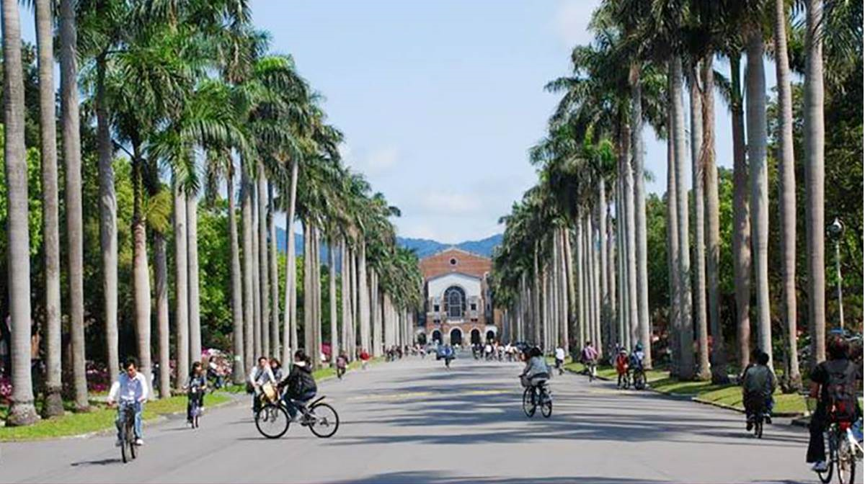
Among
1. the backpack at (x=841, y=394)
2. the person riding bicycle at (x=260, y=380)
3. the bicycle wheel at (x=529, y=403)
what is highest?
the backpack at (x=841, y=394)

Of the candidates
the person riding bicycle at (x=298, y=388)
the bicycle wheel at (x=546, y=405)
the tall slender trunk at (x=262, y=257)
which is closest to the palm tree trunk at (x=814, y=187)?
the bicycle wheel at (x=546, y=405)

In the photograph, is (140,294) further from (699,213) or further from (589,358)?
(589,358)

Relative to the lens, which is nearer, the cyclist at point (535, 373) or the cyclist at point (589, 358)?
the cyclist at point (535, 373)

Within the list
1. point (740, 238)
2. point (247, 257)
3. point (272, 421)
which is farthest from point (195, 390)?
point (247, 257)

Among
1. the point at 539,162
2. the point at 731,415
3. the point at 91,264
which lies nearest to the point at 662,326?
the point at 539,162

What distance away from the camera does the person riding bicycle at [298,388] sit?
25266mm

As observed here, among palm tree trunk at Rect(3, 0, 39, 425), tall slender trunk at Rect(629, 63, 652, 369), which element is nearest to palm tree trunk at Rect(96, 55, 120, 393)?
palm tree trunk at Rect(3, 0, 39, 425)

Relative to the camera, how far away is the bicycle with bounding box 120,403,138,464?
20.9 metres

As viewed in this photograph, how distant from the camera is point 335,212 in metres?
87.1

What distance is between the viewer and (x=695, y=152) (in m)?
44.5

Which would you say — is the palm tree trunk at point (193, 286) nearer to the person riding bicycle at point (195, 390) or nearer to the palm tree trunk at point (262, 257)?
the palm tree trunk at point (262, 257)

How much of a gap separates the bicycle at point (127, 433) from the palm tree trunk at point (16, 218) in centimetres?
943

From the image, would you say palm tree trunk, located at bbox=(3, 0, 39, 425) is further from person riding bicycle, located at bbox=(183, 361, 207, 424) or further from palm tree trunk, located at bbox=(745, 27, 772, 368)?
palm tree trunk, located at bbox=(745, 27, 772, 368)

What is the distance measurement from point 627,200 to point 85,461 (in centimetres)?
4219
